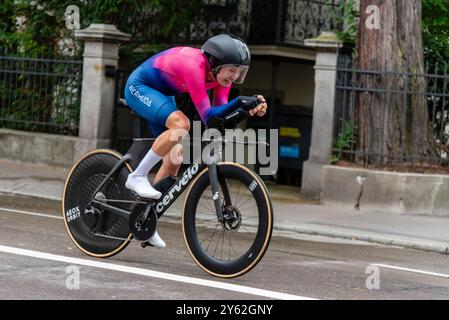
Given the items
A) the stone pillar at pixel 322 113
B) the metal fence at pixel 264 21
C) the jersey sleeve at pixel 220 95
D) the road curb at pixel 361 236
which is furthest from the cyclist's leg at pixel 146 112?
the metal fence at pixel 264 21

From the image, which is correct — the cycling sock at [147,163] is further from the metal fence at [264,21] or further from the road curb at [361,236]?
the metal fence at [264,21]

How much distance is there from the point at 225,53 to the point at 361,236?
17.2ft

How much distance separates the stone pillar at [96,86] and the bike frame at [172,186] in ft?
27.4

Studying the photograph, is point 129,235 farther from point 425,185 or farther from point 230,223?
point 425,185

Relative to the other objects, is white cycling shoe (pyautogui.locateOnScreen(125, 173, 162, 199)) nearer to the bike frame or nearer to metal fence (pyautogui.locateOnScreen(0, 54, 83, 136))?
the bike frame

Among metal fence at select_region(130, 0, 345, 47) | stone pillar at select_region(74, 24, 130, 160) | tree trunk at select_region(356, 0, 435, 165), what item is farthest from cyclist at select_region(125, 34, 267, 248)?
metal fence at select_region(130, 0, 345, 47)

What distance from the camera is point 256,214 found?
6836 mm

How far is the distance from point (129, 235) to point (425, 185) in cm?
685

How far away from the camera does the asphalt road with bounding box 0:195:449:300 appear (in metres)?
6.49

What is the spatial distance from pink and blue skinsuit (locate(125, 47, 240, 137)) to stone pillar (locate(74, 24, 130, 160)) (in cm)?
855

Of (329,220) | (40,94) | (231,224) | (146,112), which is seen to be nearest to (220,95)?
(146,112)

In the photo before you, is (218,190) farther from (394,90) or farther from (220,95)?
(394,90)

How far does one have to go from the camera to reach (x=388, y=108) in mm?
13797
